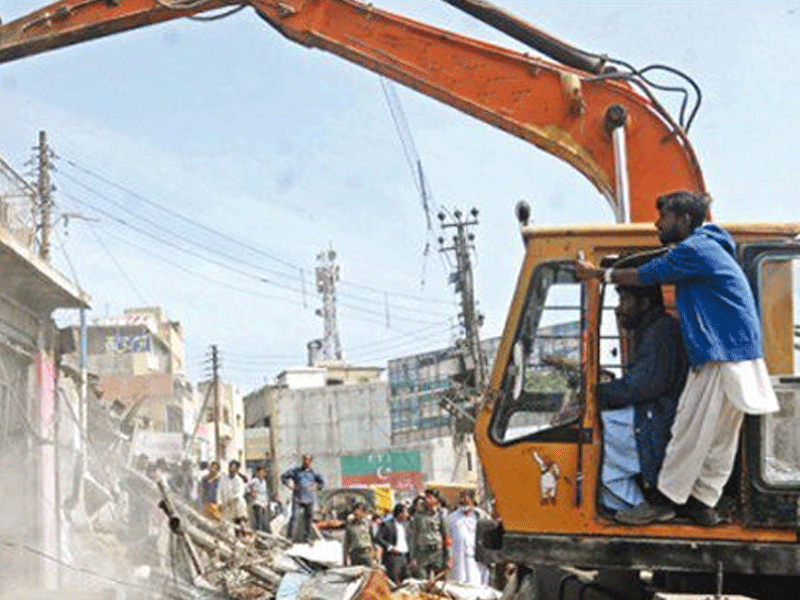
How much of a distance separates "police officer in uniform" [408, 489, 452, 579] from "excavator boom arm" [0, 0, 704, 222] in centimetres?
903

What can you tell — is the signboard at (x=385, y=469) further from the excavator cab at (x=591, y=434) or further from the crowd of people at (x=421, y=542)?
the excavator cab at (x=591, y=434)

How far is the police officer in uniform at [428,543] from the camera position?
52.9 ft

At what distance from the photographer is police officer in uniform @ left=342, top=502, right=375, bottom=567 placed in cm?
1639

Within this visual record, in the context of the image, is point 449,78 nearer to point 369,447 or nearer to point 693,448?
point 693,448

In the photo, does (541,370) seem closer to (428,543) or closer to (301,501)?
(428,543)

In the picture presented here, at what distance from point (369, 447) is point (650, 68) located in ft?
209

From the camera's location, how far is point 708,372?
17.4 feet

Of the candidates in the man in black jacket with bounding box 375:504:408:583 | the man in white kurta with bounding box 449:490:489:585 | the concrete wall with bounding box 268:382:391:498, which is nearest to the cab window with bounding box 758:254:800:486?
the man in white kurta with bounding box 449:490:489:585

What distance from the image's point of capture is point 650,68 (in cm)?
775

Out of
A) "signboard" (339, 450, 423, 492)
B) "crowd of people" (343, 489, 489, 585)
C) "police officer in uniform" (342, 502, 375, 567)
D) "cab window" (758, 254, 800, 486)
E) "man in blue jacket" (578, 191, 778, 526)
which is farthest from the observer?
"signboard" (339, 450, 423, 492)

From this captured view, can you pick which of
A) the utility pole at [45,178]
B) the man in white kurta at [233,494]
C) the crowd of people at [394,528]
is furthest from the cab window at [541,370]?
the utility pole at [45,178]

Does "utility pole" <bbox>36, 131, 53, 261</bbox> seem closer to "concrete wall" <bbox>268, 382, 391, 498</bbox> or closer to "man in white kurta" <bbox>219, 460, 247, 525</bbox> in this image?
"man in white kurta" <bbox>219, 460, 247, 525</bbox>

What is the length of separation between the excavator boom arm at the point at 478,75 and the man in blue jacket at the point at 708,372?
230cm

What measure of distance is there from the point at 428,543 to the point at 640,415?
11.1 metres
